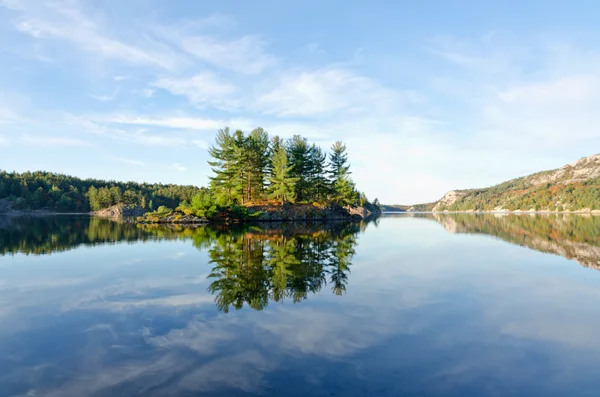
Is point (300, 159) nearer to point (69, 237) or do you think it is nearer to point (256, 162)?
point (256, 162)

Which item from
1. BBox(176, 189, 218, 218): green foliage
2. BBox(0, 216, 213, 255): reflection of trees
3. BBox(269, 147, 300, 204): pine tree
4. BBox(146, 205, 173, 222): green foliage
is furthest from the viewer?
BBox(269, 147, 300, 204): pine tree

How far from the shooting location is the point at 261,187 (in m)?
73.1

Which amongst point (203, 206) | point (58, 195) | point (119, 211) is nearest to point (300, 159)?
point (203, 206)

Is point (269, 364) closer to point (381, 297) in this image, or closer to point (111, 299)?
point (381, 297)

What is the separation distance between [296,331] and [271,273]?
683 centimetres

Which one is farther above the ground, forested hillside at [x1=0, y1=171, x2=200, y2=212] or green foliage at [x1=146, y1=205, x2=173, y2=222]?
forested hillside at [x1=0, y1=171, x2=200, y2=212]

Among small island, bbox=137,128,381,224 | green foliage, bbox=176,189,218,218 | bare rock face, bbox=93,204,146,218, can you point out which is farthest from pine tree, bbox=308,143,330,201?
bare rock face, bbox=93,204,146,218

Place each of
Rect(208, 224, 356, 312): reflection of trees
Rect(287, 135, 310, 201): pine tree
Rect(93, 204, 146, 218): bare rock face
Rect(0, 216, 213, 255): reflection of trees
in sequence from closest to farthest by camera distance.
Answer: Rect(208, 224, 356, 312): reflection of trees → Rect(0, 216, 213, 255): reflection of trees → Rect(287, 135, 310, 201): pine tree → Rect(93, 204, 146, 218): bare rock face

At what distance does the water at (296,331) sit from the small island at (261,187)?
42.6 meters

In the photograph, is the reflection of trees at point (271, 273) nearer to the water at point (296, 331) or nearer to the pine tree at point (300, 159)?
the water at point (296, 331)

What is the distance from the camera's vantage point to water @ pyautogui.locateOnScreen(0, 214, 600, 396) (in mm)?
5879

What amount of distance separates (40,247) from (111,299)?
1836 centimetres

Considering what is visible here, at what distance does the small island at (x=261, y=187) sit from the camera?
195 feet

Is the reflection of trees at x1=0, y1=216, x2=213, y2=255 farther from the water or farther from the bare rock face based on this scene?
the bare rock face
